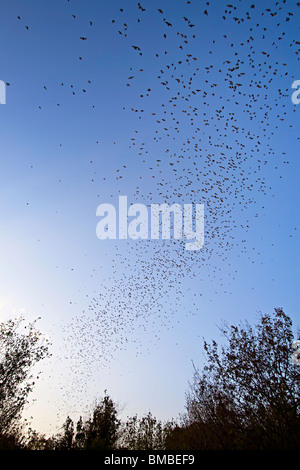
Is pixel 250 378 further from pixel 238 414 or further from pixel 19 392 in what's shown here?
pixel 19 392

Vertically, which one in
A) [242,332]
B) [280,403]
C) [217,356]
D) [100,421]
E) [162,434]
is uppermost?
[242,332]

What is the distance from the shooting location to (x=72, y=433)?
1532 centimetres

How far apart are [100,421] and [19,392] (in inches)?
243

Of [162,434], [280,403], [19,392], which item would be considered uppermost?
[280,403]

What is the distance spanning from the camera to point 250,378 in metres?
11.5

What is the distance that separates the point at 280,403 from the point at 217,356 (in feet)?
13.2

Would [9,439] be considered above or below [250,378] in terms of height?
below
